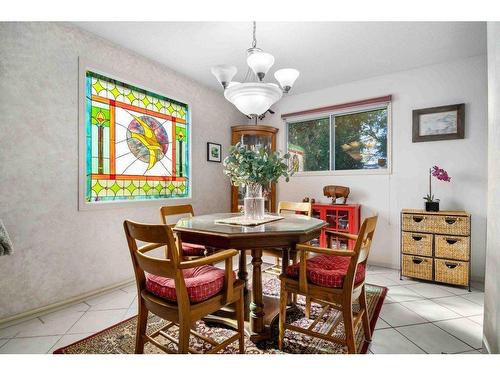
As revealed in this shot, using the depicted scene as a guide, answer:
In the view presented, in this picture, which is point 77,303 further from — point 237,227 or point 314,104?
point 314,104

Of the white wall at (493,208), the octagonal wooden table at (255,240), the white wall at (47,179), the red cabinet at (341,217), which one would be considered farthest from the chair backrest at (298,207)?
the white wall at (47,179)

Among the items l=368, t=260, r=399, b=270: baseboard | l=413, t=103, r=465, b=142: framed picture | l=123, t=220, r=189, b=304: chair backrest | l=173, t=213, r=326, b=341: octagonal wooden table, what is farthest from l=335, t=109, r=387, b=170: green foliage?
l=123, t=220, r=189, b=304: chair backrest

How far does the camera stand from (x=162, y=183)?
3246mm

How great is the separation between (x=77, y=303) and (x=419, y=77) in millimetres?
4530

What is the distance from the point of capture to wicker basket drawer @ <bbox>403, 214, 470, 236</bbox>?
2.69 metres

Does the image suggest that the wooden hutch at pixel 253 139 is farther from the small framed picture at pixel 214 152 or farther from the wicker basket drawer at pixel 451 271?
the wicker basket drawer at pixel 451 271

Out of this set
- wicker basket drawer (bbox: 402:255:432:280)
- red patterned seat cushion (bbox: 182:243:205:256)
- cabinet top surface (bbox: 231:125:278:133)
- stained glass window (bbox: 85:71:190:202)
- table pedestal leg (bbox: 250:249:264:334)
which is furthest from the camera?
cabinet top surface (bbox: 231:125:278:133)

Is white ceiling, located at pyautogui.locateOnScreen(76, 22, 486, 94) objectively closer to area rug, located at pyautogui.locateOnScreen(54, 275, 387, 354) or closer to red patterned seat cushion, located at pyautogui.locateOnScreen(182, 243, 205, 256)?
red patterned seat cushion, located at pyautogui.locateOnScreen(182, 243, 205, 256)

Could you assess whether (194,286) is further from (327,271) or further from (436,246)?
(436,246)

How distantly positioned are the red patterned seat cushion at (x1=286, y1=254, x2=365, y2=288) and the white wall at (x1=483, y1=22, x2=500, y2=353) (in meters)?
0.66

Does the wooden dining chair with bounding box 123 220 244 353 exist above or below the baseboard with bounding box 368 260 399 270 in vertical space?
above

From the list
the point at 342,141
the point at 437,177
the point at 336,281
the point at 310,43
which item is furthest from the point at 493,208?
the point at 342,141

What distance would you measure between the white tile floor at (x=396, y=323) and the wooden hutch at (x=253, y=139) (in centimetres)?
200
